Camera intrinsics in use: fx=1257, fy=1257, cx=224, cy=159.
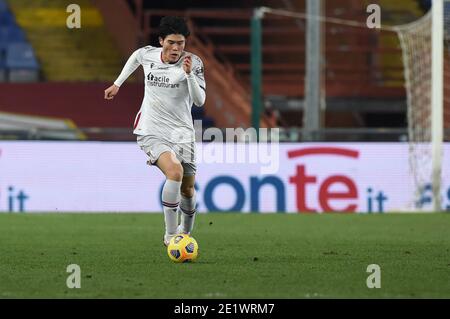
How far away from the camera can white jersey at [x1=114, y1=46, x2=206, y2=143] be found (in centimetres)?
1071

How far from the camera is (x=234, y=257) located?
1100 centimetres

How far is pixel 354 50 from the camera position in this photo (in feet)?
80.7

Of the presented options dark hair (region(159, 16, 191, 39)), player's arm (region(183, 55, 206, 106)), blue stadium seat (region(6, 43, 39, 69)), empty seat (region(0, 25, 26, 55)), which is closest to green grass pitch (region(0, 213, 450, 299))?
player's arm (region(183, 55, 206, 106))

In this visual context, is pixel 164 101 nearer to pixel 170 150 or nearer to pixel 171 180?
pixel 170 150

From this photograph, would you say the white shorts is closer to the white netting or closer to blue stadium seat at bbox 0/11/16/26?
the white netting

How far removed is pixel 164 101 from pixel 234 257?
1.50 metres

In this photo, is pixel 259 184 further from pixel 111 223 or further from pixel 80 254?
pixel 80 254

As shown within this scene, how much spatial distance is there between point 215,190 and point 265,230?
12.3 feet

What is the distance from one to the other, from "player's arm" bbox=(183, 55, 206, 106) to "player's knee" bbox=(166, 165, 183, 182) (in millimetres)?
595

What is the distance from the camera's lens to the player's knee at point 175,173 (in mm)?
10516

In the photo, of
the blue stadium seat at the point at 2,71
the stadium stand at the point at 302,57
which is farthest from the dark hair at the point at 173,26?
the blue stadium seat at the point at 2,71

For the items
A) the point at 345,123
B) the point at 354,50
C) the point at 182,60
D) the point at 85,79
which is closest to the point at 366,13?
the point at 354,50

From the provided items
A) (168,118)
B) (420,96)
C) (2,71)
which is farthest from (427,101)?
(168,118)

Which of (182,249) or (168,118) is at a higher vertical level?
(168,118)
